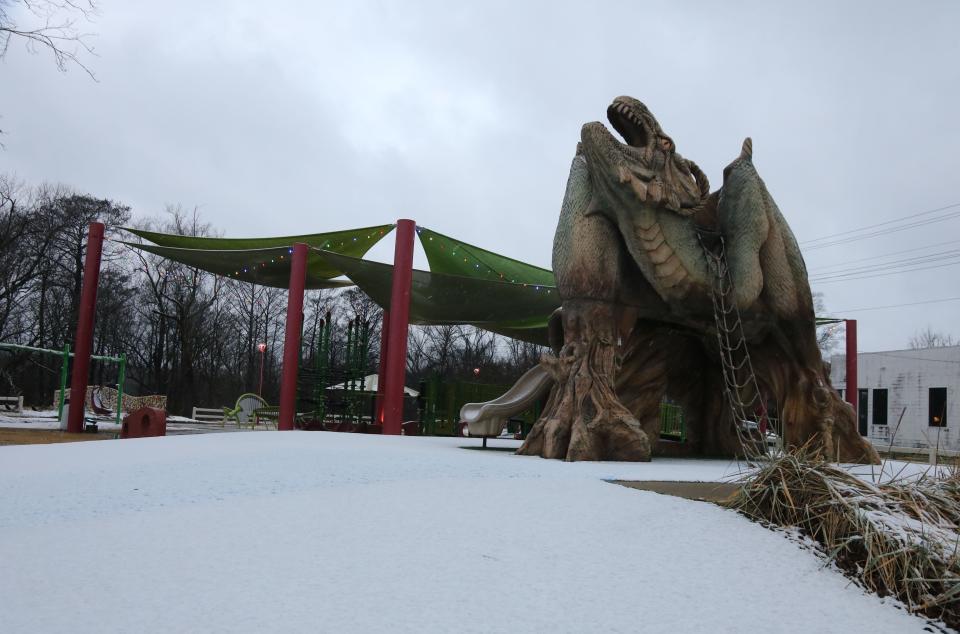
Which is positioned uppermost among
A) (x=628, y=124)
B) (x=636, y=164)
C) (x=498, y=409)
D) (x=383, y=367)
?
(x=628, y=124)

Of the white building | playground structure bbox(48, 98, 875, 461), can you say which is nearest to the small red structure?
playground structure bbox(48, 98, 875, 461)

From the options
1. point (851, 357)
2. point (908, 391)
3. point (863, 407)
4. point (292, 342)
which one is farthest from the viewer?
point (863, 407)

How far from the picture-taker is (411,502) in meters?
3.00

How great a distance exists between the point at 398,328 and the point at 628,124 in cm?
401

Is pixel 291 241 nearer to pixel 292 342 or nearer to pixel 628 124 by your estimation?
pixel 292 342

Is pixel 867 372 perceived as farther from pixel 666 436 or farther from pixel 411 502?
pixel 411 502

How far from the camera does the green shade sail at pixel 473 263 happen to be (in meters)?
10.5

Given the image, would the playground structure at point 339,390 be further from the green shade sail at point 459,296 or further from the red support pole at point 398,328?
the red support pole at point 398,328

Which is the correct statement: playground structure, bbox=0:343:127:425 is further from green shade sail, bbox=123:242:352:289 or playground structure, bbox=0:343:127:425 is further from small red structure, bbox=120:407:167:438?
small red structure, bbox=120:407:167:438

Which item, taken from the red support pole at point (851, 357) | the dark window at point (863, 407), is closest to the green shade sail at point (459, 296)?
the red support pole at point (851, 357)

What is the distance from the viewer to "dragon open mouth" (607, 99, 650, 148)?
5957 millimetres

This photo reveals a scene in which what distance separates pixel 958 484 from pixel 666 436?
8.70 metres

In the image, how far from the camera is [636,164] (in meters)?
5.73

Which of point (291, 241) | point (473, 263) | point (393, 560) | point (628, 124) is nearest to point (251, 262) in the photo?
point (291, 241)
